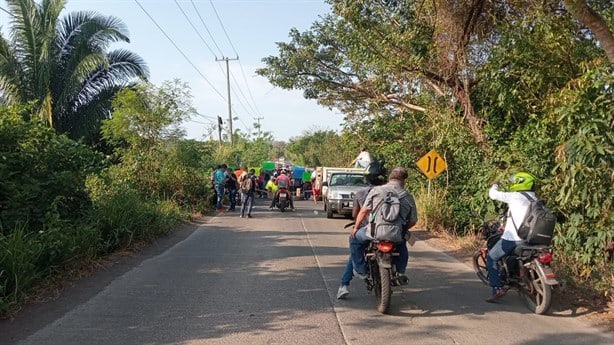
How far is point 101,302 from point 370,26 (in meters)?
9.99

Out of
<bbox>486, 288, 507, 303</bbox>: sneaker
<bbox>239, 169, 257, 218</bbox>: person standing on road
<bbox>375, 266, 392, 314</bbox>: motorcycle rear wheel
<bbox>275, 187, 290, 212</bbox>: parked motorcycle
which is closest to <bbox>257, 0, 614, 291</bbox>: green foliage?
<bbox>486, 288, 507, 303</bbox>: sneaker

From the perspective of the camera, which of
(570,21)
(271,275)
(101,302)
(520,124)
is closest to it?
(101,302)

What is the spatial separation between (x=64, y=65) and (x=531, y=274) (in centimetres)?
2026

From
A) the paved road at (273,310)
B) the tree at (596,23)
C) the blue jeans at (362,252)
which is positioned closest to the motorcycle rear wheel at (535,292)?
the paved road at (273,310)

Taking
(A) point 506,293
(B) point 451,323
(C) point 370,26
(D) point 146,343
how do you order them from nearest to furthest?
(D) point 146,343, (B) point 451,323, (A) point 506,293, (C) point 370,26

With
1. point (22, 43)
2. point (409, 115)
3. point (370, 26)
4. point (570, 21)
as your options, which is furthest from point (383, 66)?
point (22, 43)

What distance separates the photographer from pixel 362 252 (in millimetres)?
6727

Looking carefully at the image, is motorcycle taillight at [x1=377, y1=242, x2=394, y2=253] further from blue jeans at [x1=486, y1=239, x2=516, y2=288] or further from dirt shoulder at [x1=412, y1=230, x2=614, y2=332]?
dirt shoulder at [x1=412, y1=230, x2=614, y2=332]

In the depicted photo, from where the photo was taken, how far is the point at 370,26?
1396 centimetres

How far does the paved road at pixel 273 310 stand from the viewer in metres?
5.40

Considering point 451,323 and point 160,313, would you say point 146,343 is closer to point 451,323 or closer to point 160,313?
point 160,313

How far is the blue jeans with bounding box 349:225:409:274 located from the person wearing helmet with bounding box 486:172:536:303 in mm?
1185

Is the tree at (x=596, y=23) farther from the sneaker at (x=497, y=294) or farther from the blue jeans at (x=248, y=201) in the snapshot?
the blue jeans at (x=248, y=201)

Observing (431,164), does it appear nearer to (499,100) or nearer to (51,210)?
(499,100)
